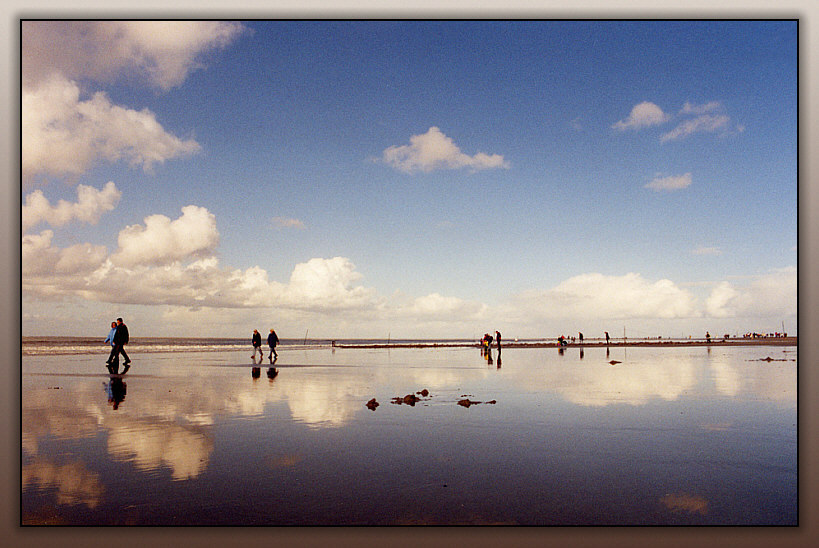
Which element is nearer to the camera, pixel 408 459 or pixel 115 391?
pixel 408 459

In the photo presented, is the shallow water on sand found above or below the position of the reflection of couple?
below

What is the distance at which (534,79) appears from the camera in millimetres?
12023

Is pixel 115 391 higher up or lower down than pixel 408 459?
higher up

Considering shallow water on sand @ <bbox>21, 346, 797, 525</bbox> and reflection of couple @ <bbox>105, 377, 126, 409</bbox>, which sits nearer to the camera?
shallow water on sand @ <bbox>21, 346, 797, 525</bbox>

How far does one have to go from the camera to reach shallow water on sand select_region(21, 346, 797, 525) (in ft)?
22.3

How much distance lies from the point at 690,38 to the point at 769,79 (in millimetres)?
1614

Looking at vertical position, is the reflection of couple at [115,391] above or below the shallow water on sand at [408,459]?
above

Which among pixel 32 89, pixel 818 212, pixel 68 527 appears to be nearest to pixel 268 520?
pixel 68 527

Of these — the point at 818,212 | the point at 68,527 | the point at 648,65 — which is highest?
the point at 648,65

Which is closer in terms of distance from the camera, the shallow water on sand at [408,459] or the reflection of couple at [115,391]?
the shallow water on sand at [408,459]

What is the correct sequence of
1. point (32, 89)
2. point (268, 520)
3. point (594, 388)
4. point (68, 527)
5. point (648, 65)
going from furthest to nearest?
1. point (594, 388)
2. point (648, 65)
3. point (32, 89)
4. point (68, 527)
5. point (268, 520)

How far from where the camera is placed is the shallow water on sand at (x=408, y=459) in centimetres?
679

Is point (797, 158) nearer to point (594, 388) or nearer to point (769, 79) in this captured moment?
point (769, 79)

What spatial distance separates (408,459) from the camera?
8531mm
